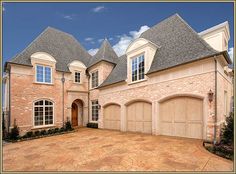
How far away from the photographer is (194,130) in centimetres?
750

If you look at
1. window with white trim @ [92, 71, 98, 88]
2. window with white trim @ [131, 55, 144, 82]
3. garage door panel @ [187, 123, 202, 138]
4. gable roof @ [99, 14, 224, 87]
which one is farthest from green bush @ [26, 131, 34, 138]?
garage door panel @ [187, 123, 202, 138]

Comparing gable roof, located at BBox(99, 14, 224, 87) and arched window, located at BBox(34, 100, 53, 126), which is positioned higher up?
gable roof, located at BBox(99, 14, 224, 87)

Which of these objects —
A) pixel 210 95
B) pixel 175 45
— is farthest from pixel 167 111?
pixel 175 45

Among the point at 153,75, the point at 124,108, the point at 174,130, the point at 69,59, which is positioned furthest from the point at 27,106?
the point at 174,130

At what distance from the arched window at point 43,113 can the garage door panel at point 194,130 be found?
11.2 meters

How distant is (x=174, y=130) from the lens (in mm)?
8305

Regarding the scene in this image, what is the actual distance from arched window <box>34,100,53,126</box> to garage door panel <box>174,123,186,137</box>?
10536mm

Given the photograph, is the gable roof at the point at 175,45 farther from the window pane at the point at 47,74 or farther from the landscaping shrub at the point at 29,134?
the landscaping shrub at the point at 29,134

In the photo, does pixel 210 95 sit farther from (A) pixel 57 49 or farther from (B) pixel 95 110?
(A) pixel 57 49

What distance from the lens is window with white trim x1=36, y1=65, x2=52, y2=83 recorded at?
12.5 meters

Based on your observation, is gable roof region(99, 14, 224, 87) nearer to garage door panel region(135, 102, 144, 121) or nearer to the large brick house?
the large brick house

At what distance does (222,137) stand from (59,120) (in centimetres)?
1248

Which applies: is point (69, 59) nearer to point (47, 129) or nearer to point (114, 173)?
point (47, 129)

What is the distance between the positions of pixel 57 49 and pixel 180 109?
13465 millimetres
